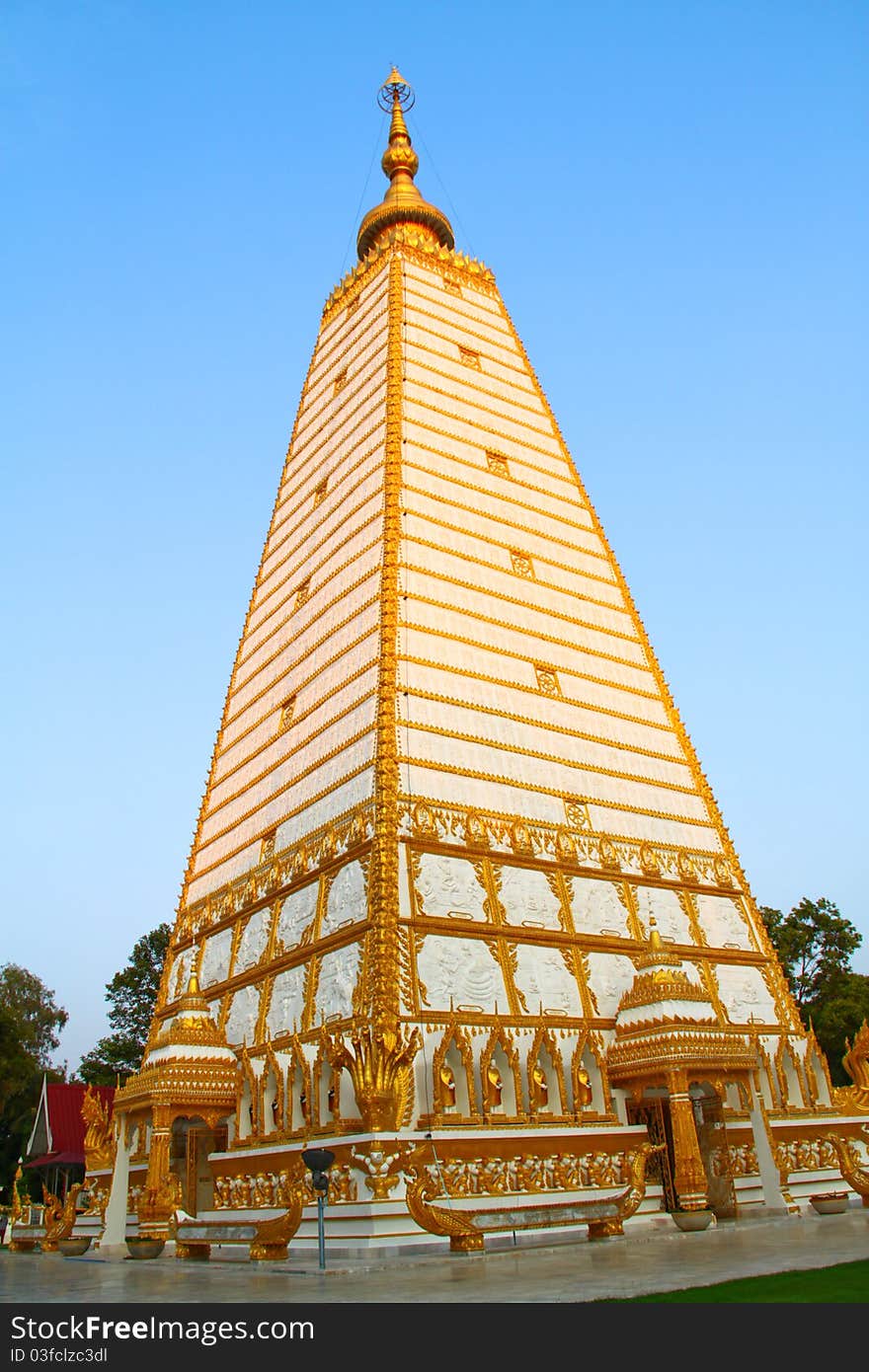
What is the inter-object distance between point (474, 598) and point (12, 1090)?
22.0 m

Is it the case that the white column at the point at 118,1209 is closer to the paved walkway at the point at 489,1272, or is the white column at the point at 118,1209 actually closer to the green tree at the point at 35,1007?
the paved walkway at the point at 489,1272

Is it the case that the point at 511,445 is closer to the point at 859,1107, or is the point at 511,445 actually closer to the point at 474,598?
the point at 474,598

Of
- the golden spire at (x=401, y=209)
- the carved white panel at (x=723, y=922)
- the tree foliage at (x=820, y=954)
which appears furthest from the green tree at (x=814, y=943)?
the golden spire at (x=401, y=209)

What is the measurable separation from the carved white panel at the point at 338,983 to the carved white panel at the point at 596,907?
4068 millimetres

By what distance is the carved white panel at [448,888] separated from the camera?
14570 mm

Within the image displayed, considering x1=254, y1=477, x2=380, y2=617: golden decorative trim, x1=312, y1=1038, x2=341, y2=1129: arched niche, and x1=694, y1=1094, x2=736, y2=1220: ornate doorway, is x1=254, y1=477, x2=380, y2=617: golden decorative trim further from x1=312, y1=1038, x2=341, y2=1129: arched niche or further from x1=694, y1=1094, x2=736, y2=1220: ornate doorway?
x1=694, y1=1094, x2=736, y2=1220: ornate doorway

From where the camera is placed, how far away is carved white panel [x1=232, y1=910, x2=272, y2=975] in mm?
17266

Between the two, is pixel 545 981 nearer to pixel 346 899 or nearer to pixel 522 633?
pixel 346 899

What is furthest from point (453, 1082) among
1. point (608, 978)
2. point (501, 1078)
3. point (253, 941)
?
point (253, 941)

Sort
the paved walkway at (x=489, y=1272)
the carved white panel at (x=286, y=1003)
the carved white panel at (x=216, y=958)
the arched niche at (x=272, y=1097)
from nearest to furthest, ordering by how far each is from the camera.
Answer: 1. the paved walkway at (x=489, y=1272)
2. the arched niche at (x=272, y=1097)
3. the carved white panel at (x=286, y=1003)
4. the carved white panel at (x=216, y=958)

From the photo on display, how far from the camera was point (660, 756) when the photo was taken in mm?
20422

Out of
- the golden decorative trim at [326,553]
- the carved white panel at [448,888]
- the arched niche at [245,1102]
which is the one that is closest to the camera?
the carved white panel at [448,888]

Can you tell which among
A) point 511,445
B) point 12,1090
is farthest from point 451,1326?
point 12,1090

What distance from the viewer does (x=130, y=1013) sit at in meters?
32.9
